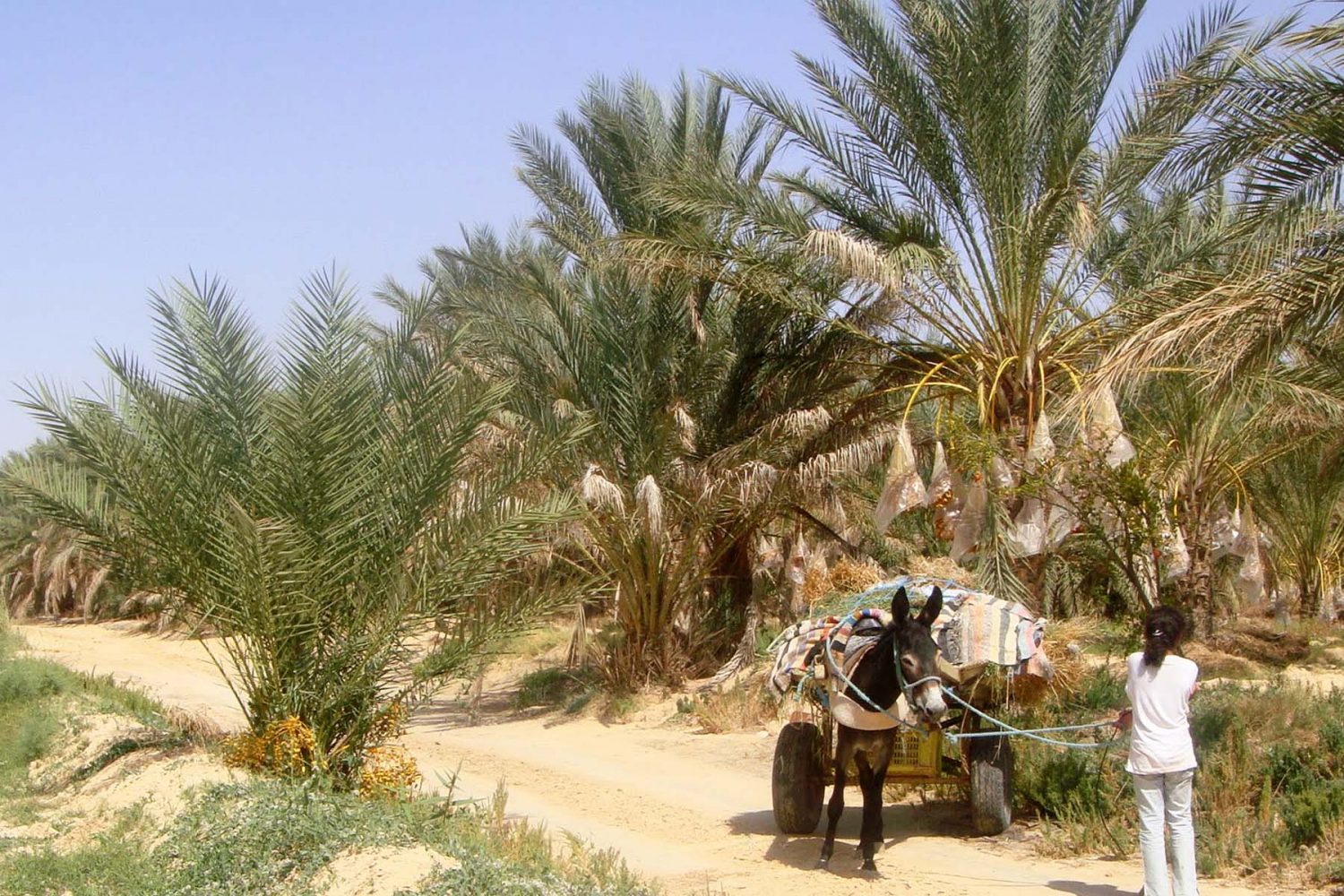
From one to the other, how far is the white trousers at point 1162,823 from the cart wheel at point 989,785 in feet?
7.38

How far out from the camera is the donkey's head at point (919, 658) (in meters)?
7.90

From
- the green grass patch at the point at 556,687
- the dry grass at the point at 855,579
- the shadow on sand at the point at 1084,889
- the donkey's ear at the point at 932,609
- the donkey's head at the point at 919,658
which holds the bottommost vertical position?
the shadow on sand at the point at 1084,889

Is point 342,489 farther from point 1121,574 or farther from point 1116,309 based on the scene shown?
point 1121,574

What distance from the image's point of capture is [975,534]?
13109 millimetres

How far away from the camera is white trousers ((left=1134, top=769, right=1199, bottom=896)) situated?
22.7 feet

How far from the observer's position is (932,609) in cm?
833

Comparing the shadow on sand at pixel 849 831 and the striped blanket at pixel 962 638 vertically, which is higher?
the striped blanket at pixel 962 638

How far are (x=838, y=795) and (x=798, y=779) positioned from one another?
0.80m

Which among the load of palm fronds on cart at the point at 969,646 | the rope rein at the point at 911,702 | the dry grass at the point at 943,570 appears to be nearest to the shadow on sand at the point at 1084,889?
the rope rein at the point at 911,702

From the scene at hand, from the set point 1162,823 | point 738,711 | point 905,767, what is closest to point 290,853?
point 905,767

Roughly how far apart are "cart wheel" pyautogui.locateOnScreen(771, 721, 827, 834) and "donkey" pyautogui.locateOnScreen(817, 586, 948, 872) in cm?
64

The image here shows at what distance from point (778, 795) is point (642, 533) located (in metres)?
8.45

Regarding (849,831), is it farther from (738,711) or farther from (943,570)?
(738,711)

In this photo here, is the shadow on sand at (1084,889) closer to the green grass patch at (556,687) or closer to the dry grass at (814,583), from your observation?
the dry grass at (814,583)
